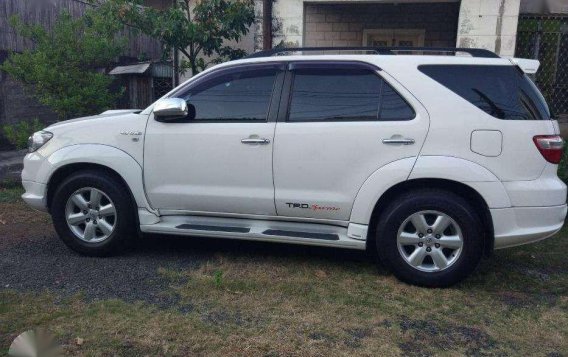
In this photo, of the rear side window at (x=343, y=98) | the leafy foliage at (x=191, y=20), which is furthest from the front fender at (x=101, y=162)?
the leafy foliage at (x=191, y=20)

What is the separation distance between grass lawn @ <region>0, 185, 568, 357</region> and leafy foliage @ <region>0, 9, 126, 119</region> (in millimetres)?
3971

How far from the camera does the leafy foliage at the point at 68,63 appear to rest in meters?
7.44

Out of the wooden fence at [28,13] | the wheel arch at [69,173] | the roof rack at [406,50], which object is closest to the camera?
the roof rack at [406,50]

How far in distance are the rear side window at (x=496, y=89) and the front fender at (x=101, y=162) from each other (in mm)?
2665

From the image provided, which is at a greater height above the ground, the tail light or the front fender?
the tail light

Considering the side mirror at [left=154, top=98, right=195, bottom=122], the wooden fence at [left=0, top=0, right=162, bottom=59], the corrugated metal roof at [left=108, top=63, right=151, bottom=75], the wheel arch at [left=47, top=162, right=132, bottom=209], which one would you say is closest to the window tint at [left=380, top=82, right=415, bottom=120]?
the side mirror at [left=154, top=98, right=195, bottom=122]

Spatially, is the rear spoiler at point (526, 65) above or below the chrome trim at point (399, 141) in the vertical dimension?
above

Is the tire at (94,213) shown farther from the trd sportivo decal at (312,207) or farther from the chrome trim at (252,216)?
the trd sportivo decal at (312,207)

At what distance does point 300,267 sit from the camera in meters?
4.71

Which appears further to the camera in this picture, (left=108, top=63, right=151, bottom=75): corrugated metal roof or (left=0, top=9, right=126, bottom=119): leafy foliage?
(left=108, top=63, right=151, bottom=75): corrugated metal roof

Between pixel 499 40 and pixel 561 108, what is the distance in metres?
1.87

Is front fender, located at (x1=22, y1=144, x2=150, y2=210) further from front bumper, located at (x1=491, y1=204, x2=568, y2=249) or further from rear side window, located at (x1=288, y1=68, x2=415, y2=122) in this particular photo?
front bumper, located at (x1=491, y1=204, x2=568, y2=249)

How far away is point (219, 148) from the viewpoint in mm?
4543

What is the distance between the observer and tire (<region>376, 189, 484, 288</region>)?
4.09 metres
